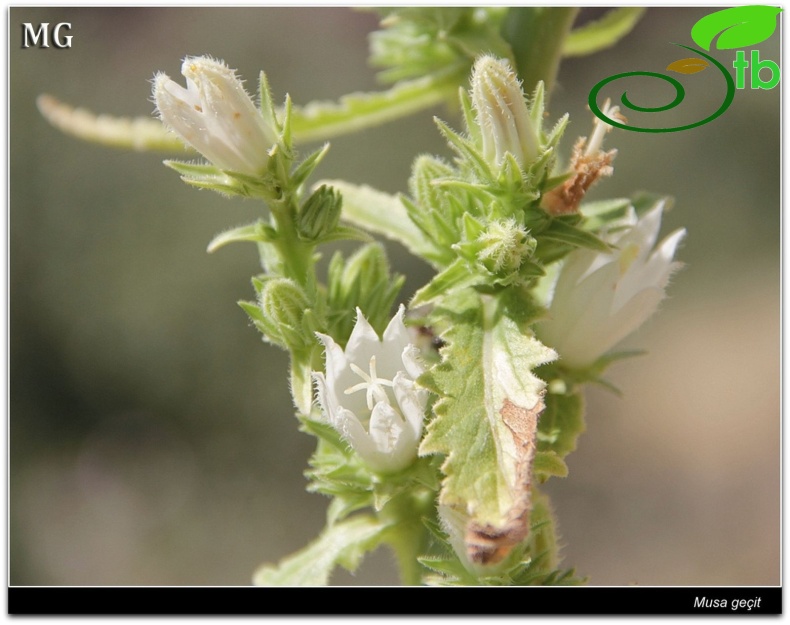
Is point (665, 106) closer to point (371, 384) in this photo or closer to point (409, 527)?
point (371, 384)

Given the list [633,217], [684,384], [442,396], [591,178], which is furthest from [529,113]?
[684,384]

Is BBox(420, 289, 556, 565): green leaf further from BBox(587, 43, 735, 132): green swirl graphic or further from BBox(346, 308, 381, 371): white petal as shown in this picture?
BBox(587, 43, 735, 132): green swirl graphic

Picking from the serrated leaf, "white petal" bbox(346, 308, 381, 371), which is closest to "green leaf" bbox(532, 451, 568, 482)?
"white petal" bbox(346, 308, 381, 371)

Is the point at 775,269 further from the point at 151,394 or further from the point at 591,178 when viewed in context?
the point at 591,178

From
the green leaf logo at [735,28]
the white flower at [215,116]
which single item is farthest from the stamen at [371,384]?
the green leaf logo at [735,28]

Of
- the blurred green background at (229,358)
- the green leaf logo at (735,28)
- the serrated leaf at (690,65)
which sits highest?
the green leaf logo at (735,28)

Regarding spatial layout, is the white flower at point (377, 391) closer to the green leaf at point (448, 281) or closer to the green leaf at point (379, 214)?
the green leaf at point (448, 281)
